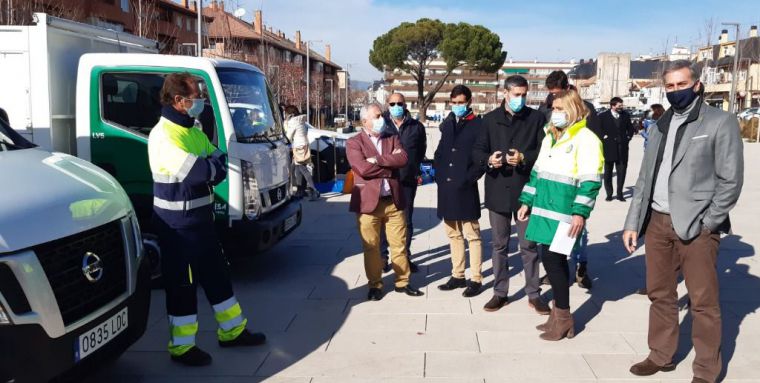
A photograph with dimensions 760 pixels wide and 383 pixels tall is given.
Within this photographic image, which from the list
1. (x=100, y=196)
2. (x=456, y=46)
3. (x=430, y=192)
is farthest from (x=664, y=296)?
(x=456, y=46)

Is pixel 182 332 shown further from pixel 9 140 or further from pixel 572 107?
pixel 572 107

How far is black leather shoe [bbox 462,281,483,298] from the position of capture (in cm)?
588

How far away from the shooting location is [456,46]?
6519 cm

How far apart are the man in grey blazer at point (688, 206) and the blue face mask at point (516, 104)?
135 cm

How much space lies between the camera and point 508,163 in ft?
17.0

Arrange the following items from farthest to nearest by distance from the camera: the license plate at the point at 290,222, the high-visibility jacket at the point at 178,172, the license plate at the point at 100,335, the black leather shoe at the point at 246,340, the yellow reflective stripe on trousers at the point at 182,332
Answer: the license plate at the point at 290,222 → the black leather shoe at the point at 246,340 → the yellow reflective stripe on trousers at the point at 182,332 → the high-visibility jacket at the point at 178,172 → the license plate at the point at 100,335

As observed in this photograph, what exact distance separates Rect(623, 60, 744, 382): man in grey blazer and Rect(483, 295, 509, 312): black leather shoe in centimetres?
152

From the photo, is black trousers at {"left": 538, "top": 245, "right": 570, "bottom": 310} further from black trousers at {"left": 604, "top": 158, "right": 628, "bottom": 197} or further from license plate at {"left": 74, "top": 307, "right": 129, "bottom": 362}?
black trousers at {"left": 604, "top": 158, "right": 628, "bottom": 197}

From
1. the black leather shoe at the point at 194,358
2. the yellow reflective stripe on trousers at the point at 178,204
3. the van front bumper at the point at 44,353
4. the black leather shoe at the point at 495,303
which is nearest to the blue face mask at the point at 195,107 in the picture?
the yellow reflective stripe on trousers at the point at 178,204

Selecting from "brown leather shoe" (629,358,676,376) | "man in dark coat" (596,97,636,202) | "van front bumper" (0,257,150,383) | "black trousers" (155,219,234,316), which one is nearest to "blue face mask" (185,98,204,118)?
"black trousers" (155,219,234,316)

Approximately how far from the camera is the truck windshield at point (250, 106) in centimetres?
603

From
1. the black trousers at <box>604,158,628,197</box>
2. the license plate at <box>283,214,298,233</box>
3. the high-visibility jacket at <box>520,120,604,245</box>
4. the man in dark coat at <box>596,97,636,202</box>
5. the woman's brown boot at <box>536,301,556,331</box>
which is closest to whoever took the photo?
the high-visibility jacket at <box>520,120,604,245</box>

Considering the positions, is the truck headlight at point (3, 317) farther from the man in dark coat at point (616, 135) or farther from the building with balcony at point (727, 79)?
the building with balcony at point (727, 79)

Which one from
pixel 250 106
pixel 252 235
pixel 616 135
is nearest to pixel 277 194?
pixel 252 235
